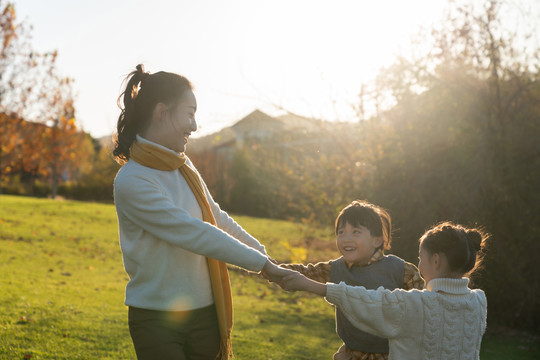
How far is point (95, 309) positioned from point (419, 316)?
712cm

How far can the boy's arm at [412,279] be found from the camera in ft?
9.64

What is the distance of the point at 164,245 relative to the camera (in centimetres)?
241

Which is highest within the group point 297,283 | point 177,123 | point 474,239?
point 177,123

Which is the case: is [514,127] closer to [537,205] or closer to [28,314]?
[537,205]

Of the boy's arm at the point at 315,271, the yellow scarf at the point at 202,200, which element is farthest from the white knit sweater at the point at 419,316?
the boy's arm at the point at 315,271

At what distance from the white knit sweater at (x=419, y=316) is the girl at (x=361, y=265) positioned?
48 cm

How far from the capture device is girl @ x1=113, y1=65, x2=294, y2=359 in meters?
2.34

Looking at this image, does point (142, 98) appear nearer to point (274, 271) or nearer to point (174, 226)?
point (174, 226)

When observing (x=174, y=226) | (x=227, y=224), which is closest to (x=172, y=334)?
(x=174, y=226)

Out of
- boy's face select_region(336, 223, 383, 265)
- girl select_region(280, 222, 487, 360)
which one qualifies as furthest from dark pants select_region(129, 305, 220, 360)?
boy's face select_region(336, 223, 383, 265)

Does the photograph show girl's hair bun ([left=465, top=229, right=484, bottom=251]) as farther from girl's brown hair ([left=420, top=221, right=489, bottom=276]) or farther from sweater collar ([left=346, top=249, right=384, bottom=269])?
sweater collar ([left=346, top=249, right=384, bottom=269])

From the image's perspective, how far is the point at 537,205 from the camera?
8.49 metres

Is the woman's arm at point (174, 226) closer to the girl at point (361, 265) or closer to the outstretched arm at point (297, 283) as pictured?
the outstretched arm at point (297, 283)

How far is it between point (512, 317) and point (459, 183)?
2.64 metres
